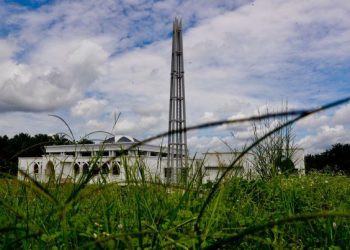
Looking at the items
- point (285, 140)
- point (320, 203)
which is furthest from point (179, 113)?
point (320, 203)

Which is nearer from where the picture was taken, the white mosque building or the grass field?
the grass field

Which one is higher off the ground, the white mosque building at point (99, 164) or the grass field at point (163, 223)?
the white mosque building at point (99, 164)

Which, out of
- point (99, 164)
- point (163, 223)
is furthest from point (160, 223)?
point (99, 164)

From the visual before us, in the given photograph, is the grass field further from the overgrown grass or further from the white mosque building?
the white mosque building

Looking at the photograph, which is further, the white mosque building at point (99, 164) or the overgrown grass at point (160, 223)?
the white mosque building at point (99, 164)

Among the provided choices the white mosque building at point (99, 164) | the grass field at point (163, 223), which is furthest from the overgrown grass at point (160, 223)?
the white mosque building at point (99, 164)

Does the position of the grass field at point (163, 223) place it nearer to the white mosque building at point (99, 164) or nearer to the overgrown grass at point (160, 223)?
the overgrown grass at point (160, 223)

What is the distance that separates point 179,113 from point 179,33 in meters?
5.25

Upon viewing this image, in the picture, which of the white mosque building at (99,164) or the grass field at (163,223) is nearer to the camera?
the grass field at (163,223)

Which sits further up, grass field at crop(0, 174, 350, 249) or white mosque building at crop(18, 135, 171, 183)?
white mosque building at crop(18, 135, 171, 183)

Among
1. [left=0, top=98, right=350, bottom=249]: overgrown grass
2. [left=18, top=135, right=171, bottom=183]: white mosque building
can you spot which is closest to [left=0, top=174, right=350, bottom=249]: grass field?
[left=0, top=98, right=350, bottom=249]: overgrown grass

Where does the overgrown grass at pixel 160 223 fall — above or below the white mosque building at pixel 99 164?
below

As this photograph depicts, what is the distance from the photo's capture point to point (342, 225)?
3170 mm

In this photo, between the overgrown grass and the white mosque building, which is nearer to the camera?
the overgrown grass
